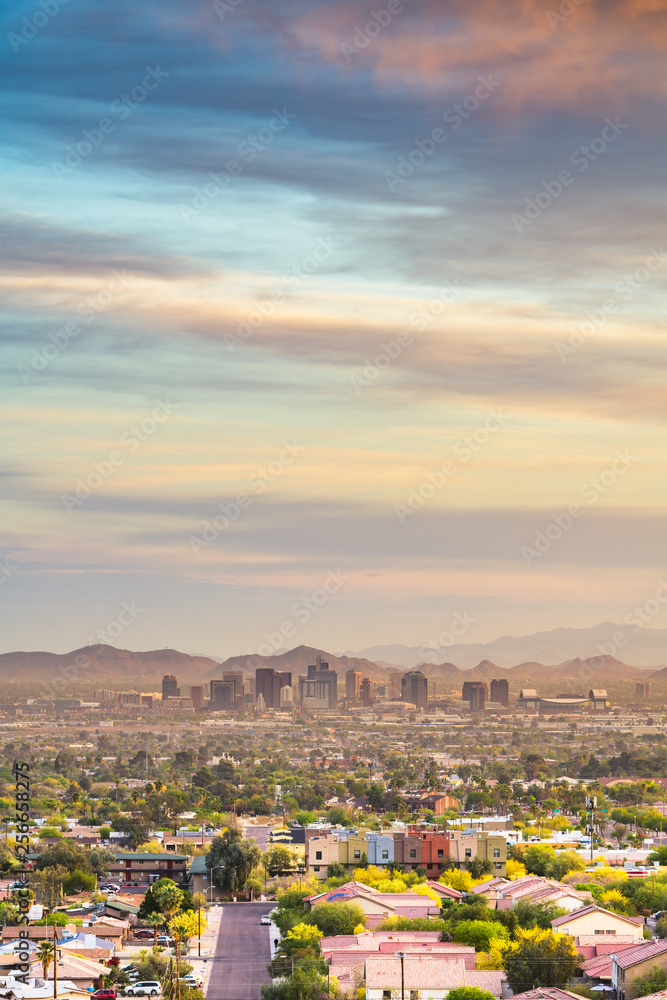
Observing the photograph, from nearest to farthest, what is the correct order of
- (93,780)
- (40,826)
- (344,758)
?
(40,826) < (93,780) < (344,758)

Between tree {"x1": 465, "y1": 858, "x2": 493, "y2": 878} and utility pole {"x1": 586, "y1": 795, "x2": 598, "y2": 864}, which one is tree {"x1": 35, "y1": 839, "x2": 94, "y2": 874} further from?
utility pole {"x1": 586, "y1": 795, "x2": 598, "y2": 864}

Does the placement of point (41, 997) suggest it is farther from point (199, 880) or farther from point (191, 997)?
point (199, 880)

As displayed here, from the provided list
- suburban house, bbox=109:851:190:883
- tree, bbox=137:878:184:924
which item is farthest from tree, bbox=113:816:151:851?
Answer: tree, bbox=137:878:184:924

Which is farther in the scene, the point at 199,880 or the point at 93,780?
the point at 93,780

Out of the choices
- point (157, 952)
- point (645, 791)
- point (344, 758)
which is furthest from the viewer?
point (344, 758)

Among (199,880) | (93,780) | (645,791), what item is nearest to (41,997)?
(199,880)

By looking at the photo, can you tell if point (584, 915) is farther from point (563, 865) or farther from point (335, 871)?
point (335, 871)

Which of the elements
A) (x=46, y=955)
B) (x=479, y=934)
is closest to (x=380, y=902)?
(x=479, y=934)
